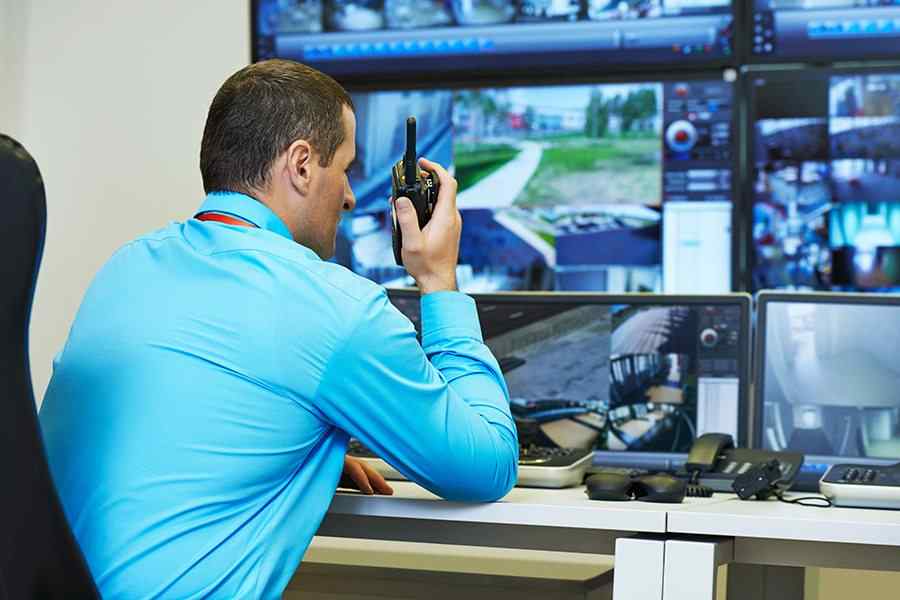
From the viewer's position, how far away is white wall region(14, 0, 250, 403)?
149 inches

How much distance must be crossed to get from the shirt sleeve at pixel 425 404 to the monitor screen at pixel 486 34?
6.91 feet

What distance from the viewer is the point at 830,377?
2.01 meters

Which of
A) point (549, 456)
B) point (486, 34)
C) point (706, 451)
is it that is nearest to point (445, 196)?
point (549, 456)

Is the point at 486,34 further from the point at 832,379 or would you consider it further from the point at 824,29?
the point at 832,379

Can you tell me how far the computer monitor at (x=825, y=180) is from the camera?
3.29 metres

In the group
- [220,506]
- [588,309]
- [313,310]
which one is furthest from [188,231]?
[588,309]

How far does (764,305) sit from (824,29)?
1.55m

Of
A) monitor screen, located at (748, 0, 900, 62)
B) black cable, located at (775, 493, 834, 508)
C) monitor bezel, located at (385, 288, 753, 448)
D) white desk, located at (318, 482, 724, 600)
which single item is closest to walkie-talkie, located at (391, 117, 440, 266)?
white desk, located at (318, 482, 724, 600)

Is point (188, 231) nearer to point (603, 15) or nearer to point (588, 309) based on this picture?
point (588, 309)

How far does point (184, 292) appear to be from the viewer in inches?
53.5

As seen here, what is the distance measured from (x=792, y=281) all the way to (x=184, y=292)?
2.30 m

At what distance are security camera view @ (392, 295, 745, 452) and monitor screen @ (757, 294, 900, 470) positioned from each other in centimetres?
6

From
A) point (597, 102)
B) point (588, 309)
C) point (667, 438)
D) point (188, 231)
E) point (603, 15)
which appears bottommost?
point (667, 438)

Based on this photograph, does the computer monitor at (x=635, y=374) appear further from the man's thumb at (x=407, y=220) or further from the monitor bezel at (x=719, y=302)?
the man's thumb at (x=407, y=220)
